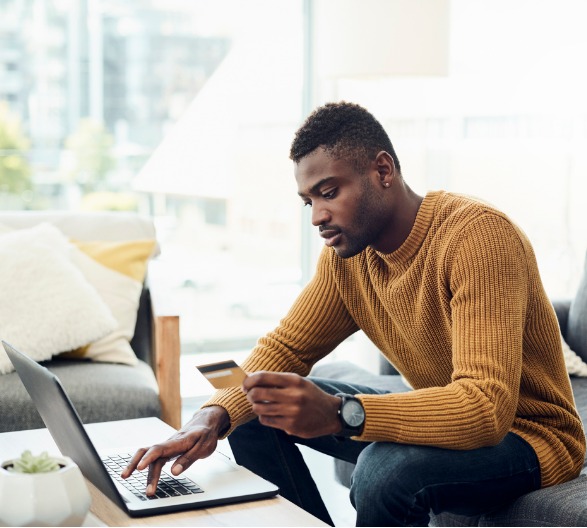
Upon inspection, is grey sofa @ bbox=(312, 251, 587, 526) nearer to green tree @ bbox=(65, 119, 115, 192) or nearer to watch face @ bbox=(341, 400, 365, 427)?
watch face @ bbox=(341, 400, 365, 427)

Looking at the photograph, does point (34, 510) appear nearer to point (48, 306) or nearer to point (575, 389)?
point (48, 306)

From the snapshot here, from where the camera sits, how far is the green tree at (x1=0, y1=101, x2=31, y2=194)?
13.8 feet

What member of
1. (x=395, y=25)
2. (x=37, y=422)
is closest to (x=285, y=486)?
(x=37, y=422)

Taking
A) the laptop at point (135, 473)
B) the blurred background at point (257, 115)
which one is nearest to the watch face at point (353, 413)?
the laptop at point (135, 473)

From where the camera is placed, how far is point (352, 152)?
68.5 inches

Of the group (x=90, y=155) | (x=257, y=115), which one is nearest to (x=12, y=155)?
(x=90, y=155)

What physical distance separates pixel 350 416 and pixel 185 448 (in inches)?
10.7

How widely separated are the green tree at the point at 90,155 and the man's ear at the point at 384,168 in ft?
9.23

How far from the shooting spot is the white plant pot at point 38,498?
3.92 feet

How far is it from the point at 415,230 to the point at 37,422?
1118 millimetres

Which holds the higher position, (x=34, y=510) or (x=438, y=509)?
(x=34, y=510)

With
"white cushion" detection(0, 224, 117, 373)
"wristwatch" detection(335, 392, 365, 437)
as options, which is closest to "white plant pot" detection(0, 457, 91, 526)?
"wristwatch" detection(335, 392, 365, 437)

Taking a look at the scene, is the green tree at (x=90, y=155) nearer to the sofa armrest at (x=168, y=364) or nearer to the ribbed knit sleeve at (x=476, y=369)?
the sofa armrest at (x=168, y=364)

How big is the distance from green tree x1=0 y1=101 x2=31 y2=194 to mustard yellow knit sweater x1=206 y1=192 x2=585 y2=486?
2596 mm
